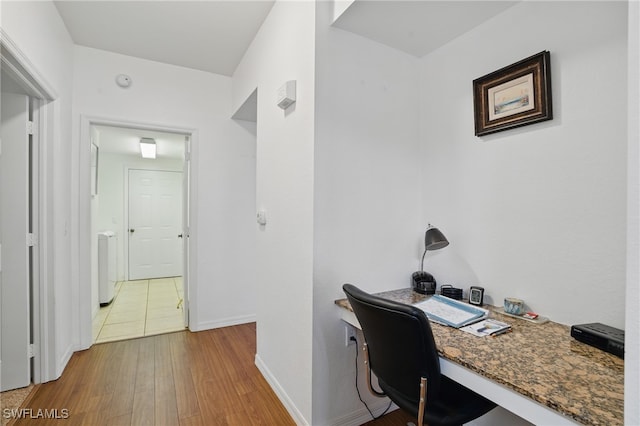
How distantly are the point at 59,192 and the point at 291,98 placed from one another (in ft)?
6.35

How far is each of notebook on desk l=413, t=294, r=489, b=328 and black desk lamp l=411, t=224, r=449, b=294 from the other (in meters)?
0.19

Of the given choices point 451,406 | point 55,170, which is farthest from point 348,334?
point 55,170

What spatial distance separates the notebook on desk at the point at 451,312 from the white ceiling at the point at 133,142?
3.40 m

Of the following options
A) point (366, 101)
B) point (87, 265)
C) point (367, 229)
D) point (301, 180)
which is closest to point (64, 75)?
point (87, 265)

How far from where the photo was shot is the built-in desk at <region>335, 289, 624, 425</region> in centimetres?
81

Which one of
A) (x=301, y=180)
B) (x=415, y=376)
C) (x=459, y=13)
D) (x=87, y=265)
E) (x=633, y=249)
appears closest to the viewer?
(x=633, y=249)

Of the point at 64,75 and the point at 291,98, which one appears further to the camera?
the point at 64,75

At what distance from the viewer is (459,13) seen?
5.30ft

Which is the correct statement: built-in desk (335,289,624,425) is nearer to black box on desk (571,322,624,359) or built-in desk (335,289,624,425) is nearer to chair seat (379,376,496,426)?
black box on desk (571,322,624,359)

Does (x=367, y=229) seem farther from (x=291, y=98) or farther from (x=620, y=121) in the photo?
(x=620, y=121)

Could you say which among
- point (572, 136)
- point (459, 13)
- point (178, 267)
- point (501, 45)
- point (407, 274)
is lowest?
point (178, 267)

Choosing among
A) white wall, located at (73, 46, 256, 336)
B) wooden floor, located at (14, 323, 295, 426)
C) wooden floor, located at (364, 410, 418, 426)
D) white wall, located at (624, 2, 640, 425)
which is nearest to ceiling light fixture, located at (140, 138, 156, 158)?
white wall, located at (73, 46, 256, 336)

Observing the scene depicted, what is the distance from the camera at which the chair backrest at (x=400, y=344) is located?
1.05 metres

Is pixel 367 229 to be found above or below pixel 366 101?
below
